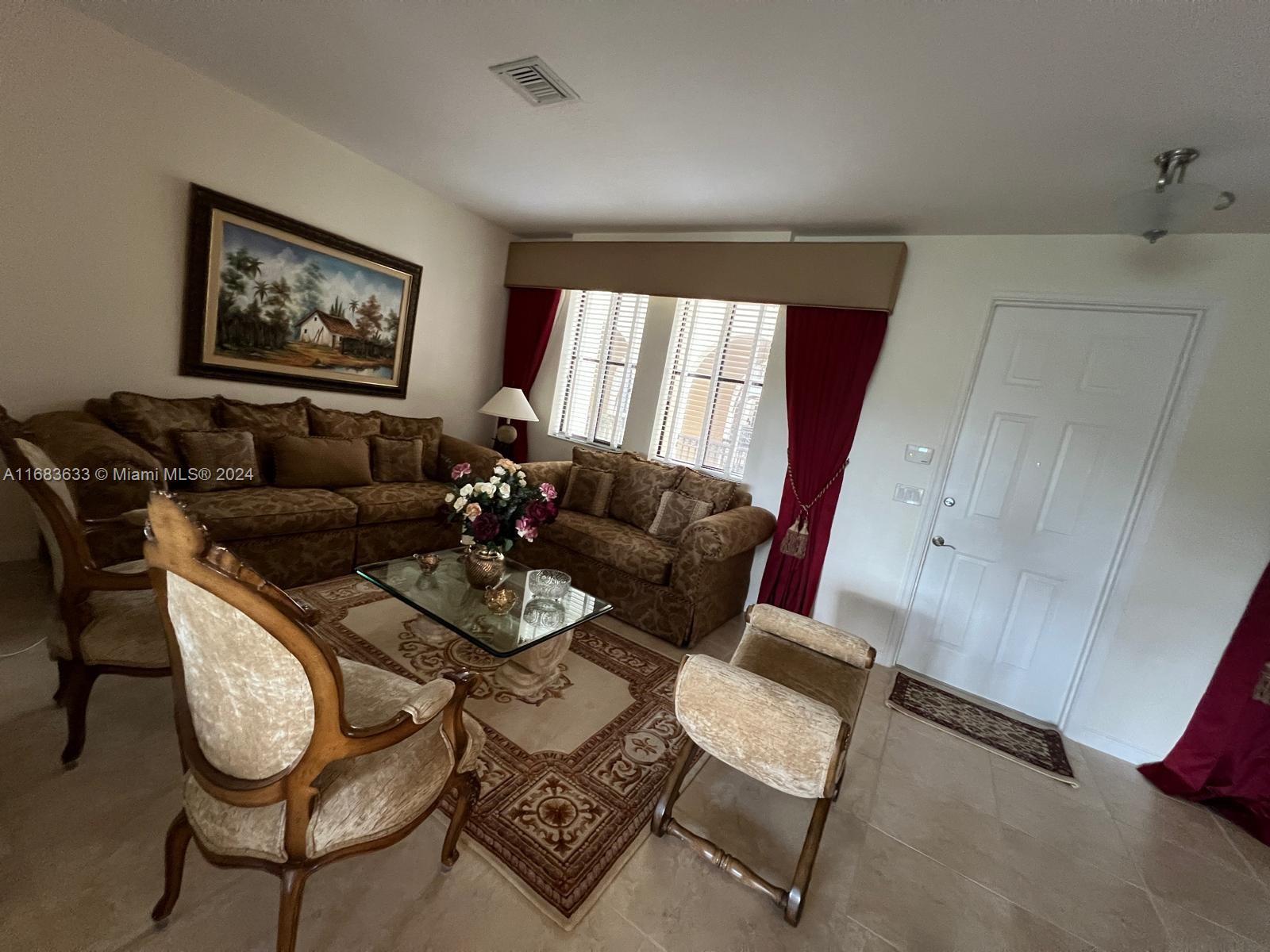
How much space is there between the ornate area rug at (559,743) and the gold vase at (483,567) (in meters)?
0.43

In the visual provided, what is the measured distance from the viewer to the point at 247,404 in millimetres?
3066

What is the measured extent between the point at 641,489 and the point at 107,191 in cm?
332

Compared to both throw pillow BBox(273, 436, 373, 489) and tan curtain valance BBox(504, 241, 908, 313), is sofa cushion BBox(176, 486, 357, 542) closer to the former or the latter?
throw pillow BBox(273, 436, 373, 489)

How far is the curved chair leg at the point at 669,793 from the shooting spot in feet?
5.25

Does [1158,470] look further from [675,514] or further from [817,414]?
[675,514]

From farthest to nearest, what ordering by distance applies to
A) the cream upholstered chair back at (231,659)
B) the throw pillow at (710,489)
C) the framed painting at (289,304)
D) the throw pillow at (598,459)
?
the throw pillow at (598,459) → the throw pillow at (710,489) → the framed painting at (289,304) → the cream upholstered chair back at (231,659)

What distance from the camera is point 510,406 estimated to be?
408 centimetres

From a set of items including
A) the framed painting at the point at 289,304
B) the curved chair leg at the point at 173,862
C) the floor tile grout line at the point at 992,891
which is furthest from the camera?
the framed painting at the point at 289,304

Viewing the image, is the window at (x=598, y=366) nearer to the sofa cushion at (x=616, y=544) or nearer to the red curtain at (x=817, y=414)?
the sofa cushion at (x=616, y=544)

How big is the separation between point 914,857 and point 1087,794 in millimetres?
1191

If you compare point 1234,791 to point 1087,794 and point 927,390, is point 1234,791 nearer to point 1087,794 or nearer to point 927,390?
point 1087,794

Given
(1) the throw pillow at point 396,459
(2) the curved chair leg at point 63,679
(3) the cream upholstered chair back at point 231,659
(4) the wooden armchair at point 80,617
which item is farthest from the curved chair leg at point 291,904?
(1) the throw pillow at point 396,459

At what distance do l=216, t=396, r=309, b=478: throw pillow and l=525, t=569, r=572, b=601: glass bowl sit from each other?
1958mm

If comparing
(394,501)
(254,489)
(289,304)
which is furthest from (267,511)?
(289,304)
